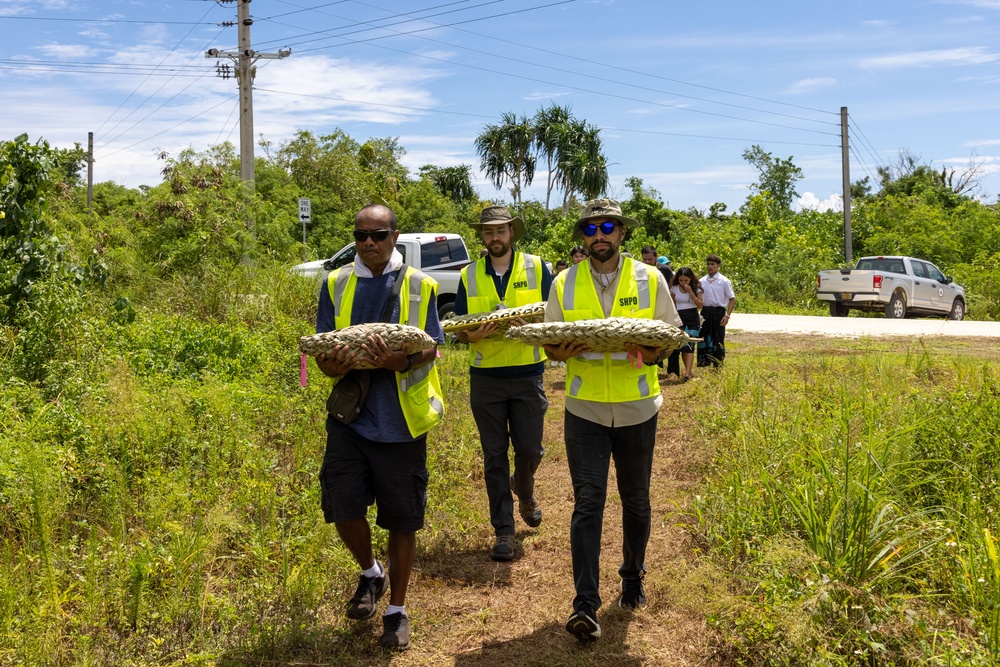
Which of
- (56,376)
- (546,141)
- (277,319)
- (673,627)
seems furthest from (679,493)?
(546,141)

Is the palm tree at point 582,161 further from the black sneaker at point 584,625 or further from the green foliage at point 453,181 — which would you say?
the black sneaker at point 584,625

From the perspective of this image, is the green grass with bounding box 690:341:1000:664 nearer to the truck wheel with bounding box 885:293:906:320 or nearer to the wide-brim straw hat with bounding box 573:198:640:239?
the wide-brim straw hat with bounding box 573:198:640:239

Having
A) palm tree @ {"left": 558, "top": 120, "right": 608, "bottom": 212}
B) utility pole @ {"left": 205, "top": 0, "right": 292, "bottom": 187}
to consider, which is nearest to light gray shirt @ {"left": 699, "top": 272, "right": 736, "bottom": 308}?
utility pole @ {"left": 205, "top": 0, "right": 292, "bottom": 187}

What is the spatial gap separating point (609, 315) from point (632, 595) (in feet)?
5.18

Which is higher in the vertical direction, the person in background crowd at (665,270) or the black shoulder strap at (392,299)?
the person in background crowd at (665,270)

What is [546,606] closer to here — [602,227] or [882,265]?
[602,227]

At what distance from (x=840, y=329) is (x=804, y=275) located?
409 inches

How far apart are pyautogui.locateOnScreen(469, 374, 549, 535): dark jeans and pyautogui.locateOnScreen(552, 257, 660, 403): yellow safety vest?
46.6 inches

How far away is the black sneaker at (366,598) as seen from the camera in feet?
14.9

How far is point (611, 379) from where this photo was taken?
439cm

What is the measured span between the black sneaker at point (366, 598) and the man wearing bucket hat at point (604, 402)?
3.51 feet

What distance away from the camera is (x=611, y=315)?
4.58m

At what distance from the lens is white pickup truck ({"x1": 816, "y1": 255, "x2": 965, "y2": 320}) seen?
2205 cm

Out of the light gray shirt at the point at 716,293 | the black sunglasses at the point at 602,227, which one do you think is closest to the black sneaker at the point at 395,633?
the black sunglasses at the point at 602,227
